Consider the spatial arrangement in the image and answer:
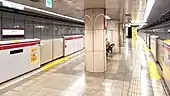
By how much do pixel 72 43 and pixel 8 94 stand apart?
8141mm

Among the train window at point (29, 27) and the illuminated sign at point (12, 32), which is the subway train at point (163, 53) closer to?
the illuminated sign at point (12, 32)

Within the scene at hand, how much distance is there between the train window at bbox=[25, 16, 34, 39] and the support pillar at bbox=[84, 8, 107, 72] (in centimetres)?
281

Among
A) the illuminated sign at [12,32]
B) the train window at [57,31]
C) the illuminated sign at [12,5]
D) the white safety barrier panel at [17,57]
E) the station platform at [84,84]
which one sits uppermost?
the illuminated sign at [12,5]

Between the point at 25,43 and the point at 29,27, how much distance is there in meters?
1.56

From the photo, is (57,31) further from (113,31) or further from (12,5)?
(113,31)

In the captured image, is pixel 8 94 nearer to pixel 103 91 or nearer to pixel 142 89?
pixel 103 91

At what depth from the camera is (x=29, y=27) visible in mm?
7727

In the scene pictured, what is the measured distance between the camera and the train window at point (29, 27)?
7.50m

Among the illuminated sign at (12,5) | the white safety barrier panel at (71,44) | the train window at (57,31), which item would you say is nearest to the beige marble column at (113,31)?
the white safety barrier panel at (71,44)

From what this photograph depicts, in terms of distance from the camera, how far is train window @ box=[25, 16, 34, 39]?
7500mm

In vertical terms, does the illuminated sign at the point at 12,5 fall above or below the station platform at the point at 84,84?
above

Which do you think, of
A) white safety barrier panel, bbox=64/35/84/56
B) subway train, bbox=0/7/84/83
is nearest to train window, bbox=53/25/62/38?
subway train, bbox=0/7/84/83

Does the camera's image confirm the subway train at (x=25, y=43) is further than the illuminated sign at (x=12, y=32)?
No

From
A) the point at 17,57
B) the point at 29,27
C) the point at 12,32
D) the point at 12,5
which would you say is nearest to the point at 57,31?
the point at 29,27
